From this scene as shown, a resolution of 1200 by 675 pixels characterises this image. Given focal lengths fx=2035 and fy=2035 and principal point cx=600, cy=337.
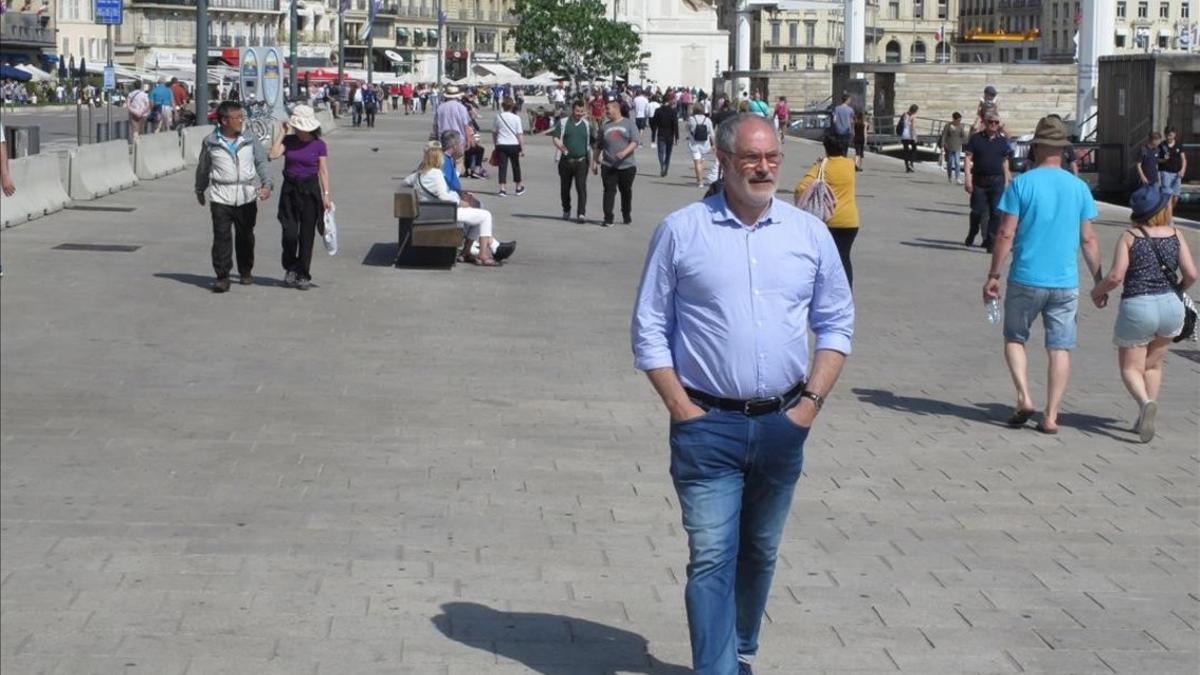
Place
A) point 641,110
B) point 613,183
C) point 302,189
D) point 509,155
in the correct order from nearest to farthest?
point 302,189, point 613,183, point 509,155, point 641,110

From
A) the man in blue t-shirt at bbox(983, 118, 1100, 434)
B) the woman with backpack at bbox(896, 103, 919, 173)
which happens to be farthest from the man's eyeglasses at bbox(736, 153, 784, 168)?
the woman with backpack at bbox(896, 103, 919, 173)

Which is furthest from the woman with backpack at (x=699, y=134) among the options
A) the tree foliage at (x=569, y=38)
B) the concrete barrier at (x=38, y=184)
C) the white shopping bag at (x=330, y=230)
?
the tree foliage at (x=569, y=38)

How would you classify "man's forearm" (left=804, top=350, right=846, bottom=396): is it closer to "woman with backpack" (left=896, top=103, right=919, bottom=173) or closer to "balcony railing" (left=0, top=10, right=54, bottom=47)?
"woman with backpack" (left=896, top=103, right=919, bottom=173)

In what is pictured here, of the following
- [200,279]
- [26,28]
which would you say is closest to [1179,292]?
[200,279]

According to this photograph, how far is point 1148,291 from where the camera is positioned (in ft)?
35.8

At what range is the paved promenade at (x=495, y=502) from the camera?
21.0 feet

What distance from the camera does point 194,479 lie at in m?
8.65

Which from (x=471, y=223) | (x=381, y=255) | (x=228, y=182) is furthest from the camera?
(x=381, y=255)

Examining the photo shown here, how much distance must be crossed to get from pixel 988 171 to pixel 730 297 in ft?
56.1

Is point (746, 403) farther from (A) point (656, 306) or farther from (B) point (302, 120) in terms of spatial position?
(B) point (302, 120)

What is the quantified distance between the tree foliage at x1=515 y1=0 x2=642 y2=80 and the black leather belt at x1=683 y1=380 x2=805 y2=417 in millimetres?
86011

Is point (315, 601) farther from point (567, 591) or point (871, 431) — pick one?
point (871, 431)

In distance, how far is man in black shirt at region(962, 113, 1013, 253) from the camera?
22.0 meters

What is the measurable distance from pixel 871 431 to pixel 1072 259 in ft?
4.59
